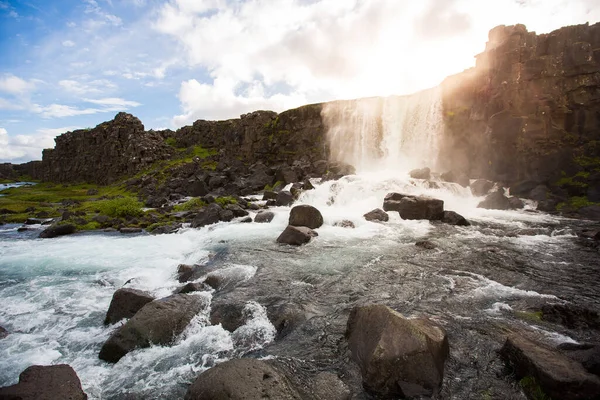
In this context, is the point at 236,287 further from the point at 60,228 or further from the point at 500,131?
the point at 500,131

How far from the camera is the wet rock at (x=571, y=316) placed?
34.1ft

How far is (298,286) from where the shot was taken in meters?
14.4

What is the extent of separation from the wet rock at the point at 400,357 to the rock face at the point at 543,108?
3906cm

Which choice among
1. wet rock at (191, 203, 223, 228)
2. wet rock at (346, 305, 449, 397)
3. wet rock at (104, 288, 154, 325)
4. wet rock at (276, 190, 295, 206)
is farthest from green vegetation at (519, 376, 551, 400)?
wet rock at (276, 190, 295, 206)

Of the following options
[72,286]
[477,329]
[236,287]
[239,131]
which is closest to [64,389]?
[236,287]

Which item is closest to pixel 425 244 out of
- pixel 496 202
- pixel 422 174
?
pixel 496 202

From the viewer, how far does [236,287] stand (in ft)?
47.0

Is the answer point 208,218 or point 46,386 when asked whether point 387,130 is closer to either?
point 208,218

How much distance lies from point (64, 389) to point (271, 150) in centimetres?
6371

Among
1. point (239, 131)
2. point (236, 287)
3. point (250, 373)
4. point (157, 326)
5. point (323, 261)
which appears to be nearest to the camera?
point (250, 373)

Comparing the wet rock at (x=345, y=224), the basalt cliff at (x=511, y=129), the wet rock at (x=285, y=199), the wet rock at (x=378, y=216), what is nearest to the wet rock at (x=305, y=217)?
the wet rock at (x=345, y=224)

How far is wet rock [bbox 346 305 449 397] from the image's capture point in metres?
7.37

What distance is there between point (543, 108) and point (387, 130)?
2272cm

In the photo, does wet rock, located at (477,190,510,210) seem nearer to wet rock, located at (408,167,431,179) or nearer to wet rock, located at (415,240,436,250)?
wet rock, located at (408,167,431,179)
